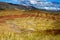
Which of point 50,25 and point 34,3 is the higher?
point 34,3

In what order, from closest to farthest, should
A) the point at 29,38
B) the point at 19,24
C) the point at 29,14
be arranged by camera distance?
1. the point at 29,38
2. the point at 19,24
3. the point at 29,14

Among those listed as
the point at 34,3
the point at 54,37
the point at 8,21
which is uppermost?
the point at 34,3

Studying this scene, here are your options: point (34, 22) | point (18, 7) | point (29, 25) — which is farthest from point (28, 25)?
point (18, 7)

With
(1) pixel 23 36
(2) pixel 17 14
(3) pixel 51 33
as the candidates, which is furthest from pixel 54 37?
(2) pixel 17 14

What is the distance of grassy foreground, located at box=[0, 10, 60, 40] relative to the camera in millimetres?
2457

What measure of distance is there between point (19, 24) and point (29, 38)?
0.30 metres

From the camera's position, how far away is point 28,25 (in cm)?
262

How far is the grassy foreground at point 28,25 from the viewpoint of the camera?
2.46m

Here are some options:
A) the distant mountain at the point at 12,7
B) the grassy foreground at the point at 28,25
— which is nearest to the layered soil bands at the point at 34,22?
the grassy foreground at the point at 28,25

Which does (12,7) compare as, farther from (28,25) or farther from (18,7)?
(28,25)

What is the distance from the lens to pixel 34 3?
2.88 m

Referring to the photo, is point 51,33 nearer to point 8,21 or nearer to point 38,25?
point 38,25

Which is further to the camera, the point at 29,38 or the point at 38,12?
the point at 38,12

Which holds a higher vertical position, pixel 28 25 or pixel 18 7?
pixel 18 7
